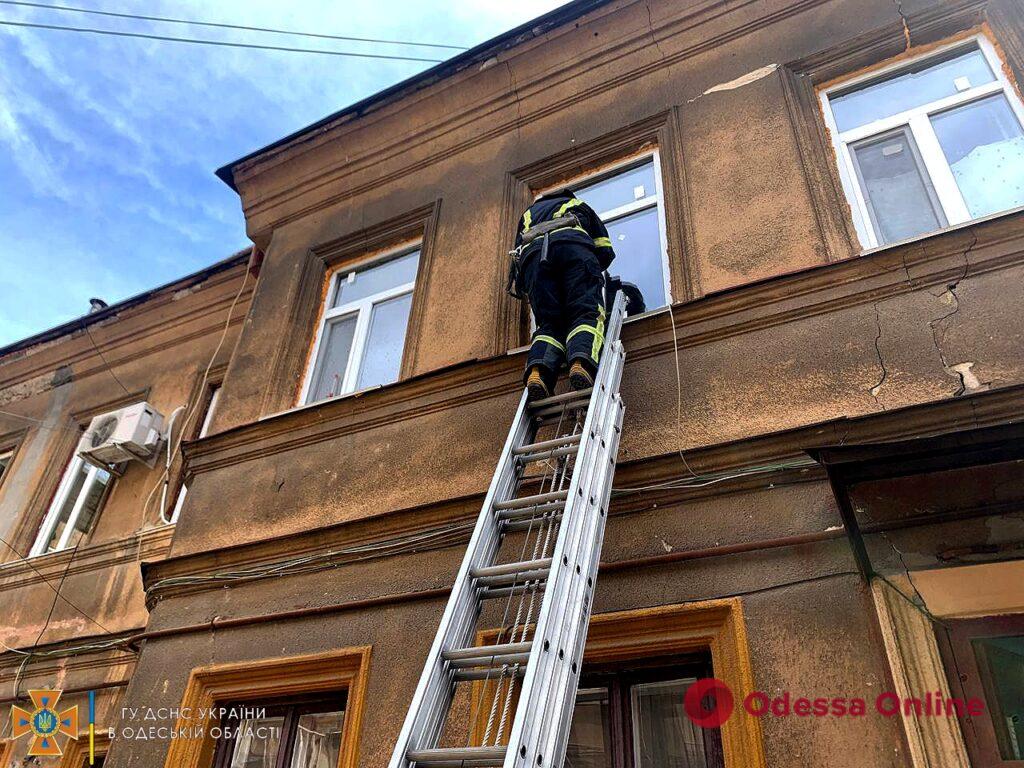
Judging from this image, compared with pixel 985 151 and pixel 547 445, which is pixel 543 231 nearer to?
pixel 547 445

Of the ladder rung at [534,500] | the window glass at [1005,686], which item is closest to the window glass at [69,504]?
the ladder rung at [534,500]

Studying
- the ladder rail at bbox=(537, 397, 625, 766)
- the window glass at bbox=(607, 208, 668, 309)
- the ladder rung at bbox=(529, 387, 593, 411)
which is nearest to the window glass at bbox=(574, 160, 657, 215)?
the window glass at bbox=(607, 208, 668, 309)

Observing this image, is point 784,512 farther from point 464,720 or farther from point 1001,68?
point 1001,68

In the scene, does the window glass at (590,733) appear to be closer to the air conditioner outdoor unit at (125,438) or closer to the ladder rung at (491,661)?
the ladder rung at (491,661)

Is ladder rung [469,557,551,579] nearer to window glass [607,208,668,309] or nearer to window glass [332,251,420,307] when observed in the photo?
window glass [607,208,668,309]

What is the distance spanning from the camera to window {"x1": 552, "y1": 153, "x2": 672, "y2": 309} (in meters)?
4.80

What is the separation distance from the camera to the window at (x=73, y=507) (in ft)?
26.1

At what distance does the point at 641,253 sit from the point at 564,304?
1.24 meters

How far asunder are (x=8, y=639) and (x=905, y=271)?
8608 millimetres

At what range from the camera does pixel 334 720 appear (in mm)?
4188

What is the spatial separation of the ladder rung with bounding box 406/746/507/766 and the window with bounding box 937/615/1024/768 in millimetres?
1851

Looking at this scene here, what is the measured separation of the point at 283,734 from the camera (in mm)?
4301

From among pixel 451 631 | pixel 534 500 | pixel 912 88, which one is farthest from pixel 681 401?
pixel 912 88

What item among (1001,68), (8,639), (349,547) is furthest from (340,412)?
(8,639)
